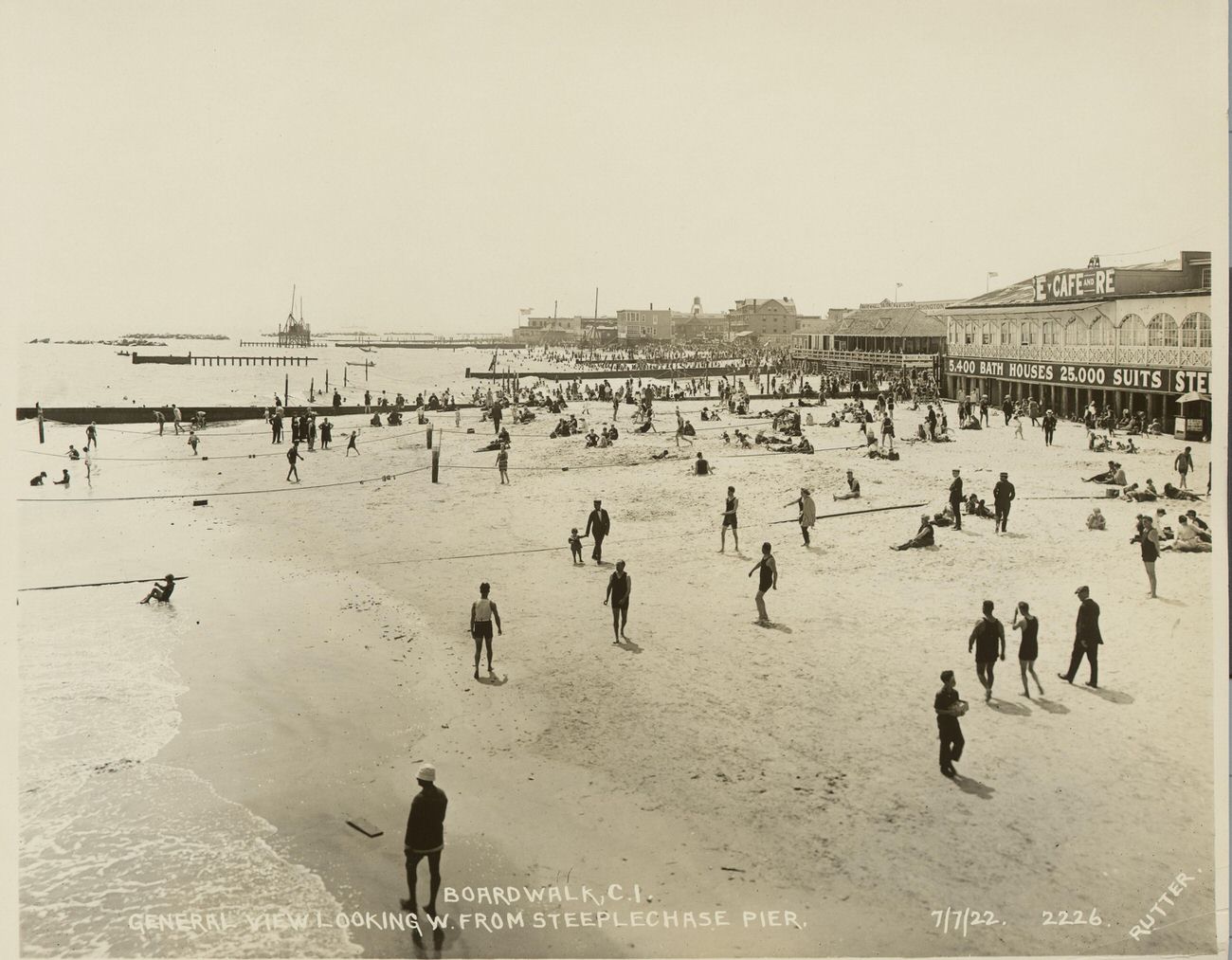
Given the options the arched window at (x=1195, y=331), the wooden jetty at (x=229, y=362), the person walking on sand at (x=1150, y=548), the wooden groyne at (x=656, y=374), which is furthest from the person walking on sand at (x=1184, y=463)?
the wooden jetty at (x=229, y=362)

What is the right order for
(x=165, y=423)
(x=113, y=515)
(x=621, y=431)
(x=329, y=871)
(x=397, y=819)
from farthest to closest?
(x=165, y=423) → (x=621, y=431) → (x=113, y=515) → (x=397, y=819) → (x=329, y=871)

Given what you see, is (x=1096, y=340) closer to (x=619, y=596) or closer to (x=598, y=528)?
(x=598, y=528)

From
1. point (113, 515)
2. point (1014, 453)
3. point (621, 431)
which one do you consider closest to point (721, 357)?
point (621, 431)

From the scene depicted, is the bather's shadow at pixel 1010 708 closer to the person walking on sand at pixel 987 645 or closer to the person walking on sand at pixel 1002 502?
the person walking on sand at pixel 987 645

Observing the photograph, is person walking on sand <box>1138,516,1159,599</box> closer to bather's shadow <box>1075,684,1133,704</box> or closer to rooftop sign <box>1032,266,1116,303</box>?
bather's shadow <box>1075,684,1133,704</box>

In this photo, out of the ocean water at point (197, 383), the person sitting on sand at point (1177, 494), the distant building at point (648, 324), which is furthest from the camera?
the distant building at point (648, 324)

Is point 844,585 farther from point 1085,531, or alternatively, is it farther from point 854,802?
point 854,802
